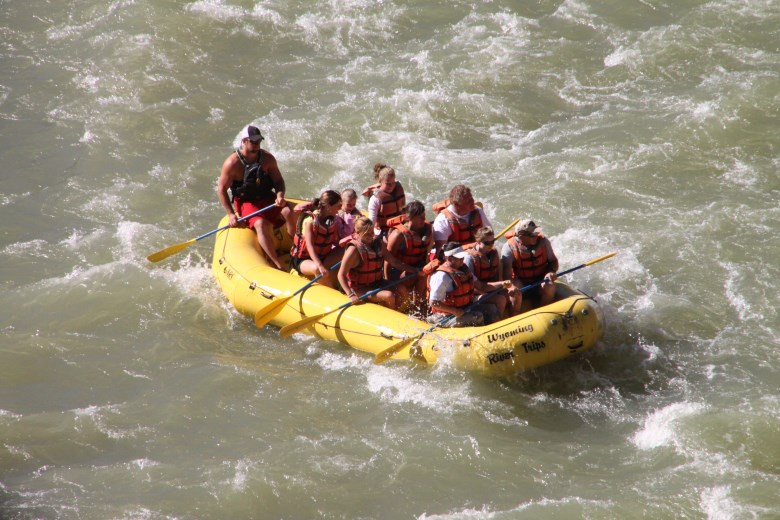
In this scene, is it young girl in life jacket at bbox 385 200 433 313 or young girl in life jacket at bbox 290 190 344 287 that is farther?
young girl in life jacket at bbox 290 190 344 287

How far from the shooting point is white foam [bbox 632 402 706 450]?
6496 millimetres

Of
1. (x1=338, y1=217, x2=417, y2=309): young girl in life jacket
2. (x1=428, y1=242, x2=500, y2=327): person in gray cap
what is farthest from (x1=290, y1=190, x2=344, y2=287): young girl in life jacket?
(x1=428, y1=242, x2=500, y2=327): person in gray cap

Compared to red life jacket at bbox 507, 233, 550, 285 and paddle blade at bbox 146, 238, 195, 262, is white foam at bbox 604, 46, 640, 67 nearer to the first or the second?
red life jacket at bbox 507, 233, 550, 285

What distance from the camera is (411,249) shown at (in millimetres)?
7523

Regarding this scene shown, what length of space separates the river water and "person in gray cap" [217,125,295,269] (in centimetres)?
75

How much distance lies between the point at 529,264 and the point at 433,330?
3.05 ft

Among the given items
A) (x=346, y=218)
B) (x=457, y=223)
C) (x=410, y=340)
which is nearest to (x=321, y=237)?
(x=346, y=218)

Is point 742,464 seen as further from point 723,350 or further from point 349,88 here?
point 349,88

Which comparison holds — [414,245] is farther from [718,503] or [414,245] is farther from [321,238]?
[718,503]

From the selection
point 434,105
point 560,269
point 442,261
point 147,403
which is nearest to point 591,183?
point 560,269

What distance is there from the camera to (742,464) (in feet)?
20.4

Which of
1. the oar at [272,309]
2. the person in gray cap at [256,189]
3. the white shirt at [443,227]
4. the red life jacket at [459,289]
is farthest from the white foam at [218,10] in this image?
the red life jacket at [459,289]

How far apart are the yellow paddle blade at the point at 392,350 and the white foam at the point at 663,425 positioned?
181cm

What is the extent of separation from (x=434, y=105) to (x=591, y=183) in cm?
265
